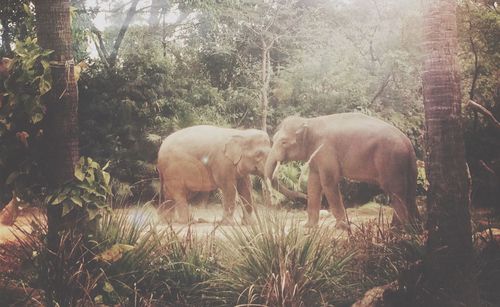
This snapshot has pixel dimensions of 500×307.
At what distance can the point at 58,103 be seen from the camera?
4051mm

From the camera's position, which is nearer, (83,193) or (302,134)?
(83,193)

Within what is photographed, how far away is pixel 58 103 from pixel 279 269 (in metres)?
1.95

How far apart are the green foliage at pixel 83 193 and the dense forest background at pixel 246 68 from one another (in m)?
1.14

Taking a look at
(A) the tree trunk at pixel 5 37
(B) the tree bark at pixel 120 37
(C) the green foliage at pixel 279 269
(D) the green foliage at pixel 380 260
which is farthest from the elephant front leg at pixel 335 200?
(A) the tree trunk at pixel 5 37

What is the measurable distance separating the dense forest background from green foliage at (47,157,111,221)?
1141 millimetres

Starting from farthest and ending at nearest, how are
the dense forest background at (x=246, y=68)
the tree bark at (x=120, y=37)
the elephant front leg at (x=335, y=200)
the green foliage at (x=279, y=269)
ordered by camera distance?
the tree bark at (x=120, y=37)
the dense forest background at (x=246, y=68)
the elephant front leg at (x=335, y=200)
the green foliage at (x=279, y=269)

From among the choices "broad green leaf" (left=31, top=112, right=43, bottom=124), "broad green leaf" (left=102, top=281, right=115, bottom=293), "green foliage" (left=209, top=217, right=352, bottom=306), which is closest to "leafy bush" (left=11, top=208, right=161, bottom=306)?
"broad green leaf" (left=102, top=281, right=115, bottom=293)

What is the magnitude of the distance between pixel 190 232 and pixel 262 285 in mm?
896

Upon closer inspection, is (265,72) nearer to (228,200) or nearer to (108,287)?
(228,200)

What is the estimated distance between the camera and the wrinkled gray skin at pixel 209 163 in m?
5.38

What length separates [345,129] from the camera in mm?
5211

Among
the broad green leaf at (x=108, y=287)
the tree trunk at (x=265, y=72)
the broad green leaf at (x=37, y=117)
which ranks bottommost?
the broad green leaf at (x=108, y=287)

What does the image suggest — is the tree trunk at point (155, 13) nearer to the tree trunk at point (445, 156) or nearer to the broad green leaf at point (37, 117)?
the broad green leaf at point (37, 117)

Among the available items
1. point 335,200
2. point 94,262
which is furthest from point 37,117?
point 335,200
